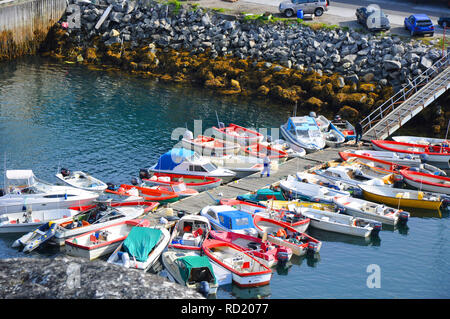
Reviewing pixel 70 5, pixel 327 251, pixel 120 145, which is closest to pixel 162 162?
pixel 120 145

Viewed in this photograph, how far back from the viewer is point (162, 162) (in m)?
41.8

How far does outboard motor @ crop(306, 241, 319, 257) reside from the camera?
107ft

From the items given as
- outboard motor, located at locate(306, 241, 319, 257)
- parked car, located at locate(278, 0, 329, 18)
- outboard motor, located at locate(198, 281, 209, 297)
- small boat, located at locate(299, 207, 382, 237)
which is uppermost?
parked car, located at locate(278, 0, 329, 18)

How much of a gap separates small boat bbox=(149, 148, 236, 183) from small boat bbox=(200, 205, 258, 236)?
6.21m

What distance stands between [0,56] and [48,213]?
38576 millimetres

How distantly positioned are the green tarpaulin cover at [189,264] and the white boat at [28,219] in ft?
29.7

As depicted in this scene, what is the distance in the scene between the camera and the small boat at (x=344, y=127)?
163ft

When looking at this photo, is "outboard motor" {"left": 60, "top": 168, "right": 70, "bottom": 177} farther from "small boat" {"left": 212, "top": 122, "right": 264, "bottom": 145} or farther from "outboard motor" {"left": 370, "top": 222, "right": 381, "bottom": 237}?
"outboard motor" {"left": 370, "top": 222, "right": 381, "bottom": 237}

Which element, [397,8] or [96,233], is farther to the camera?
[397,8]

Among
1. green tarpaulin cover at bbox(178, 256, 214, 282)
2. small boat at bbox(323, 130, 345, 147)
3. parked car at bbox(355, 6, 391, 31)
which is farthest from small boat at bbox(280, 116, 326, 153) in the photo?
green tarpaulin cover at bbox(178, 256, 214, 282)

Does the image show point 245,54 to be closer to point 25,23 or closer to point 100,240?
point 25,23

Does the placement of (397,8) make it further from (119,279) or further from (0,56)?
(119,279)

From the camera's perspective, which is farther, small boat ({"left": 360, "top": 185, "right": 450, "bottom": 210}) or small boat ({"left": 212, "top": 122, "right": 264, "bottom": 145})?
small boat ({"left": 212, "top": 122, "right": 264, "bottom": 145})

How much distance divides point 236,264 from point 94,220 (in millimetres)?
9119
